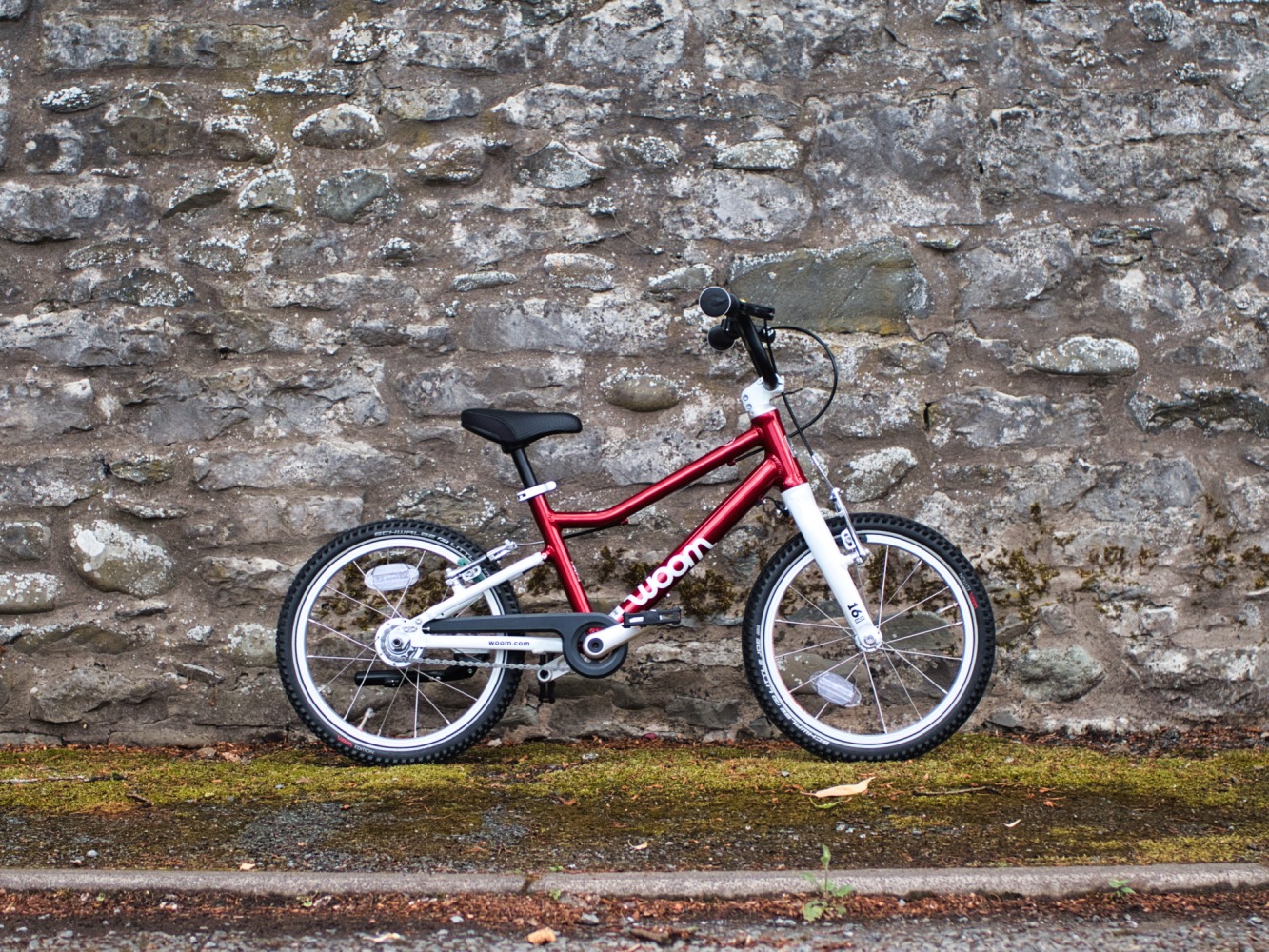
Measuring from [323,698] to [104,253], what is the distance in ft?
5.09

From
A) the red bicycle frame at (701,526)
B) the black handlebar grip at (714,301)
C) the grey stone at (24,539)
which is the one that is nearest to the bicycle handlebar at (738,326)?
the black handlebar grip at (714,301)

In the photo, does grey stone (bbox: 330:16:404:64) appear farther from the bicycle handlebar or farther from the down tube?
the down tube

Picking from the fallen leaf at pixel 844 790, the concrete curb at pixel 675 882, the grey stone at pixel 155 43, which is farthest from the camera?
the grey stone at pixel 155 43

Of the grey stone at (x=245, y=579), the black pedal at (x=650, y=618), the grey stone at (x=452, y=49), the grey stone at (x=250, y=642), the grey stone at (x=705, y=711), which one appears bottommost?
the grey stone at (x=705, y=711)

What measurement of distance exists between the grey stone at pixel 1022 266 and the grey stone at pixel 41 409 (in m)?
2.85

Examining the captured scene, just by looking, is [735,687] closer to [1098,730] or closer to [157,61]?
[1098,730]

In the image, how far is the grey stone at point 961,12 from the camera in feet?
12.1

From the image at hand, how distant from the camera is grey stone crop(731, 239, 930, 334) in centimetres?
372

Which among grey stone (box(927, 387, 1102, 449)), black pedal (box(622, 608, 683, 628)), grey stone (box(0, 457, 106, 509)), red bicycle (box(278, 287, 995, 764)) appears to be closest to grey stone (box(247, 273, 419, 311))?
red bicycle (box(278, 287, 995, 764))

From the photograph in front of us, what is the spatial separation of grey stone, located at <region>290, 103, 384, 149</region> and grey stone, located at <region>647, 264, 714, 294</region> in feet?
3.22

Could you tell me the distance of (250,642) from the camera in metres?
3.73

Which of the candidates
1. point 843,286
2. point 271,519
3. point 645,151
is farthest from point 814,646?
point 271,519

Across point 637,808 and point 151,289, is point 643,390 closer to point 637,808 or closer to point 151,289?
point 637,808

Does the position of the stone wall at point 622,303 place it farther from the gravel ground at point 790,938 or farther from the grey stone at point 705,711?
the gravel ground at point 790,938
